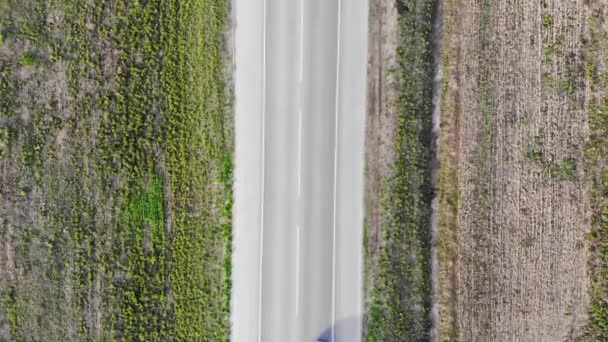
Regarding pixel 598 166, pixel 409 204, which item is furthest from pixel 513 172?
pixel 409 204

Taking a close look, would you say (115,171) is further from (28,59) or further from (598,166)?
(598,166)

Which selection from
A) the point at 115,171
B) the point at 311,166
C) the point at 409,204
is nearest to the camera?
the point at 311,166

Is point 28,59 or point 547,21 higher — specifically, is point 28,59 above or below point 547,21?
below

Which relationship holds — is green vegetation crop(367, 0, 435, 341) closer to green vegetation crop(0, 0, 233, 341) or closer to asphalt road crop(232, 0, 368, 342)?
asphalt road crop(232, 0, 368, 342)

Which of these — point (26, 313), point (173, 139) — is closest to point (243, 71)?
point (173, 139)

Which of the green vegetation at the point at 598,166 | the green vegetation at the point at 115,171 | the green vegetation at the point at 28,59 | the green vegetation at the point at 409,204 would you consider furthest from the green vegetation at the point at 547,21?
the green vegetation at the point at 28,59

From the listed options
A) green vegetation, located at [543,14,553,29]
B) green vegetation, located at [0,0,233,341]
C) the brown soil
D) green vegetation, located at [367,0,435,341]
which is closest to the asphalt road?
green vegetation, located at [367,0,435,341]

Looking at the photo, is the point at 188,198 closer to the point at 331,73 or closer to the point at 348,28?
the point at 331,73
